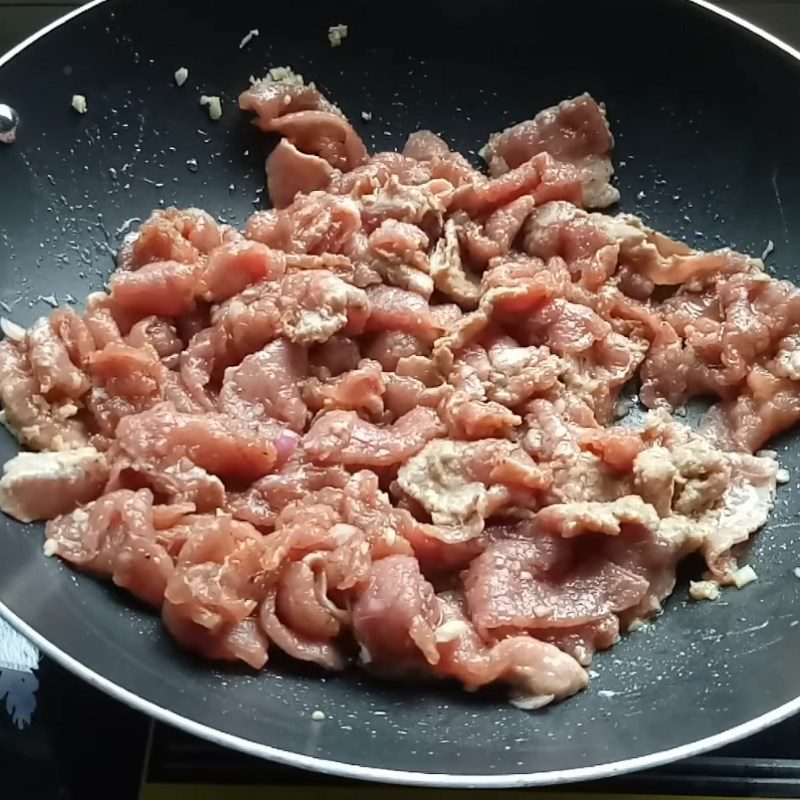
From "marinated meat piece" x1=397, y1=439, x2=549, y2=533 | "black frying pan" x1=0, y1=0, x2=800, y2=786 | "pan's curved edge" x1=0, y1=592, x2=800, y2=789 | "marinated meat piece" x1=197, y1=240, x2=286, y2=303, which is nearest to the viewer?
"pan's curved edge" x1=0, y1=592, x2=800, y2=789

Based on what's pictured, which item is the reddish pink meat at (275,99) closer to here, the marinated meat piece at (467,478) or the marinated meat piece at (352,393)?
the marinated meat piece at (352,393)

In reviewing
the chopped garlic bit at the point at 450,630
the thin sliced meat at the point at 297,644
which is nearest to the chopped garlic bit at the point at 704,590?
the chopped garlic bit at the point at 450,630

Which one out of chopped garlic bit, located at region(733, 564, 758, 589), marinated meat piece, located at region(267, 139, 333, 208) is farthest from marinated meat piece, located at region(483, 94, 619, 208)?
chopped garlic bit, located at region(733, 564, 758, 589)

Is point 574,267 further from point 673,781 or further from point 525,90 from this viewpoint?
point 673,781

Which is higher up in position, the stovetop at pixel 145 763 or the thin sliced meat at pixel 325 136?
the thin sliced meat at pixel 325 136

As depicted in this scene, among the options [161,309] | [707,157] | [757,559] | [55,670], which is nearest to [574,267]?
[707,157]

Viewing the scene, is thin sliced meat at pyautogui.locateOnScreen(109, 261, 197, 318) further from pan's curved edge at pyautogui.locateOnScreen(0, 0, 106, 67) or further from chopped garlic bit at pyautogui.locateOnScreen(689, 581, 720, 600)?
chopped garlic bit at pyautogui.locateOnScreen(689, 581, 720, 600)

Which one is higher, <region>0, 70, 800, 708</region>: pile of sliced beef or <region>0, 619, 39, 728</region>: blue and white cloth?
<region>0, 70, 800, 708</region>: pile of sliced beef
